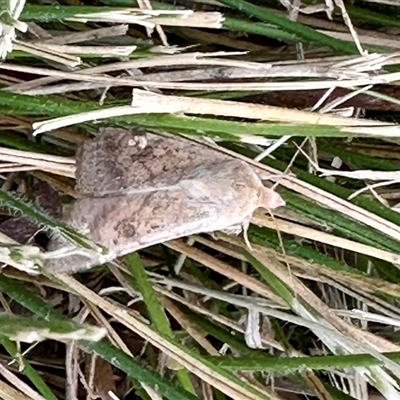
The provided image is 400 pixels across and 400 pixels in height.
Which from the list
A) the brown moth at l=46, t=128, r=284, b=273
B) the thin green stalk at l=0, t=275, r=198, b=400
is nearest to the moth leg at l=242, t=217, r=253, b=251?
the brown moth at l=46, t=128, r=284, b=273

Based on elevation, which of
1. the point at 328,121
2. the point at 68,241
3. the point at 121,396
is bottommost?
the point at 121,396

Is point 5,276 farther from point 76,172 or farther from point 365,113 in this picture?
point 365,113

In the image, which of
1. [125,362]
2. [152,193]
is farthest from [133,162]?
[125,362]

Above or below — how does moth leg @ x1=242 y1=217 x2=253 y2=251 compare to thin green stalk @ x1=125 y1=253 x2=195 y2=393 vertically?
above

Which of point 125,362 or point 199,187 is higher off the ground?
point 199,187

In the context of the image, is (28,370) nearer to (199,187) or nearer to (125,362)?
(125,362)

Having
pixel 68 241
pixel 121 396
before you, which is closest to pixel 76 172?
pixel 68 241

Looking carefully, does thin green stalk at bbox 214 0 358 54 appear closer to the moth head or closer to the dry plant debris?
the dry plant debris

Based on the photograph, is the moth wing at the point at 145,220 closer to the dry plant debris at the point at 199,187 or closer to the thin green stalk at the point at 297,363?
the dry plant debris at the point at 199,187

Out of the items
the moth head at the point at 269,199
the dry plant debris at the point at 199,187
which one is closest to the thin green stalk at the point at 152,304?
the dry plant debris at the point at 199,187
